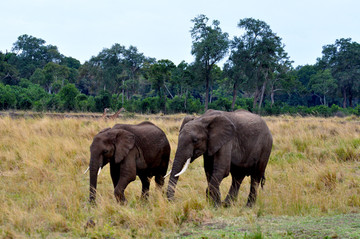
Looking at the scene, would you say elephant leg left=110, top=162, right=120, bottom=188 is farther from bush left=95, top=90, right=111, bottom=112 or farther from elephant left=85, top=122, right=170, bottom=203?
bush left=95, top=90, right=111, bottom=112

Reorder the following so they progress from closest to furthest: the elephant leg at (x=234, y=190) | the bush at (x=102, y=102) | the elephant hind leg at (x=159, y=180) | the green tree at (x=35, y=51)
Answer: the elephant leg at (x=234, y=190) < the elephant hind leg at (x=159, y=180) < the bush at (x=102, y=102) < the green tree at (x=35, y=51)

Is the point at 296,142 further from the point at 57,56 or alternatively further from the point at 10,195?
the point at 57,56

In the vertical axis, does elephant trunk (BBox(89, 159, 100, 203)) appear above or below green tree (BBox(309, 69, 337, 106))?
below

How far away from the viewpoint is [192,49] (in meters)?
42.1

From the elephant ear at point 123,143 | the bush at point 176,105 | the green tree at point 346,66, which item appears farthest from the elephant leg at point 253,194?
the green tree at point 346,66

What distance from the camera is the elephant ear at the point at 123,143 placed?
643cm

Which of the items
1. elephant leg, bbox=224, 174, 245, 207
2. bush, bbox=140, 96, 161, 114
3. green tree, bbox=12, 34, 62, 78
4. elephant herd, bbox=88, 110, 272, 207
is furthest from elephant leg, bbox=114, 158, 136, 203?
green tree, bbox=12, 34, 62, 78

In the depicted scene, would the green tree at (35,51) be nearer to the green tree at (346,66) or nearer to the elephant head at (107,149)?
the green tree at (346,66)

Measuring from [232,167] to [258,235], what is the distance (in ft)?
8.32

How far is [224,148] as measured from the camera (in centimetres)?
620

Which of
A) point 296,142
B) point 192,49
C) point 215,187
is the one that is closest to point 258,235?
point 215,187

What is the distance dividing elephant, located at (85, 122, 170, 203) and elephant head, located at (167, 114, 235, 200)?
2.87 ft

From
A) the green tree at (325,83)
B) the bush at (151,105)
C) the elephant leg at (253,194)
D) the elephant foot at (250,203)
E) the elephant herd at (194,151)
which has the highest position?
the green tree at (325,83)

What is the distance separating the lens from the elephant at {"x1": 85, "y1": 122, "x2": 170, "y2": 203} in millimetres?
6336
